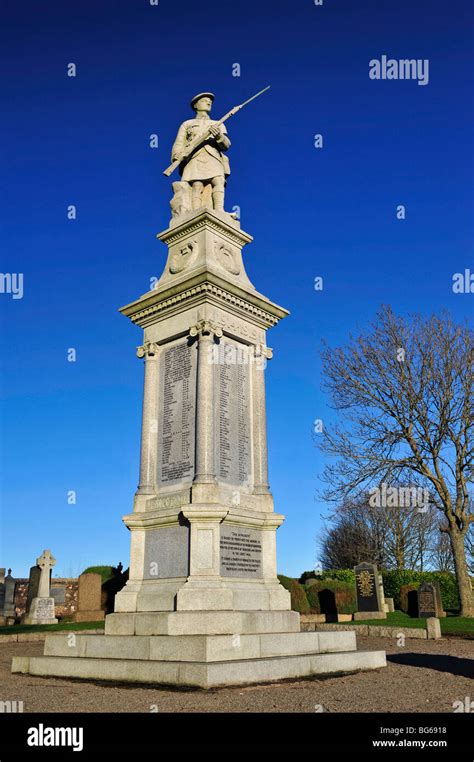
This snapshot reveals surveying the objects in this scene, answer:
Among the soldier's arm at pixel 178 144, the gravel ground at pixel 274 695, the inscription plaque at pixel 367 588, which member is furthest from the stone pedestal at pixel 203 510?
the inscription plaque at pixel 367 588

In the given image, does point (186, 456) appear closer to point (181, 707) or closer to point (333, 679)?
point (333, 679)

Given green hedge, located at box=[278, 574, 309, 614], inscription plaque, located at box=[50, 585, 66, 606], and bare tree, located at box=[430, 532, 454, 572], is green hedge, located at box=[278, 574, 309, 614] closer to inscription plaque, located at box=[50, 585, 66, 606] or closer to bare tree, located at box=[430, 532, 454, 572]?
inscription plaque, located at box=[50, 585, 66, 606]

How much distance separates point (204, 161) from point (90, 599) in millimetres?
21258

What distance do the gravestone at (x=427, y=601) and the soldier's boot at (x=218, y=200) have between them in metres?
20.1

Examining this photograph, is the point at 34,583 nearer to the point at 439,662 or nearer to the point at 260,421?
the point at 260,421

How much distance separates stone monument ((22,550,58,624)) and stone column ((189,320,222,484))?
20.7m

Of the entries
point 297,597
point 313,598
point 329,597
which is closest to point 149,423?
point 297,597

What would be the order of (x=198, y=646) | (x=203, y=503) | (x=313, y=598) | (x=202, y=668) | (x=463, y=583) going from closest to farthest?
(x=202, y=668) → (x=198, y=646) → (x=203, y=503) → (x=463, y=583) → (x=313, y=598)

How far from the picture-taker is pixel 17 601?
41.2 meters

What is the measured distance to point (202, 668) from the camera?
7660mm

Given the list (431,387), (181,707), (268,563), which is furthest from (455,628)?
(181,707)

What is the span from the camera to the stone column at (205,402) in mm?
10770

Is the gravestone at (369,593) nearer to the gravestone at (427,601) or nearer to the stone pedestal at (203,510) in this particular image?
the gravestone at (427,601)

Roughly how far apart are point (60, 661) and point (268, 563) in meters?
3.89
